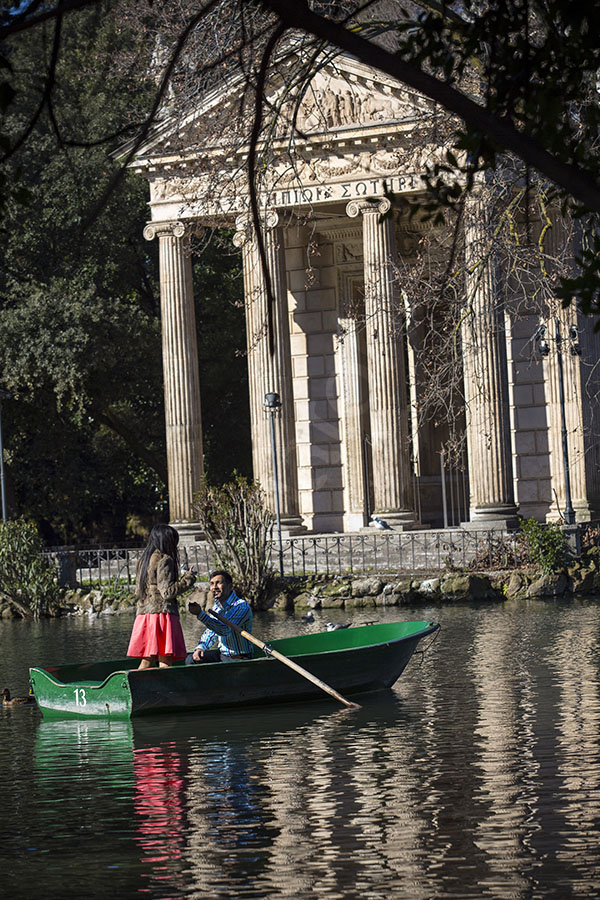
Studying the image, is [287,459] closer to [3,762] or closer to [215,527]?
[215,527]

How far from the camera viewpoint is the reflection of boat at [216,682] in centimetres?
1691

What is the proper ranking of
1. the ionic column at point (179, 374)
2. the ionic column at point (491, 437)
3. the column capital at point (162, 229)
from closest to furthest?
1. the ionic column at point (491, 437)
2. the column capital at point (162, 229)
3. the ionic column at point (179, 374)

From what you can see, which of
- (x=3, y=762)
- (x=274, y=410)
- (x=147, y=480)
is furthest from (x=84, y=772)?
(x=147, y=480)

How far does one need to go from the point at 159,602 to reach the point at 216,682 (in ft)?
4.04

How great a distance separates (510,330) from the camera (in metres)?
39.7

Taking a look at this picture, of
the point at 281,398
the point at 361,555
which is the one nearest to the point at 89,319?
the point at 281,398

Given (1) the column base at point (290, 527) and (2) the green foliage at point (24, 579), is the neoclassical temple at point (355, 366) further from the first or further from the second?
(2) the green foliage at point (24, 579)

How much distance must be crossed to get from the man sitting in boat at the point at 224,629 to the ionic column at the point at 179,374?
67.9ft

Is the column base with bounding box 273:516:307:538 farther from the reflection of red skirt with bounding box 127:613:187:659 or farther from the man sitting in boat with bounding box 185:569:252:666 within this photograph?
the reflection of red skirt with bounding box 127:613:187:659

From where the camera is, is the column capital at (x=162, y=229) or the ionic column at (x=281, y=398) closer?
the ionic column at (x=281, y=398)

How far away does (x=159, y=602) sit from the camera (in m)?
17.6

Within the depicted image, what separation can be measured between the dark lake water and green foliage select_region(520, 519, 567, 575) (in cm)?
1192

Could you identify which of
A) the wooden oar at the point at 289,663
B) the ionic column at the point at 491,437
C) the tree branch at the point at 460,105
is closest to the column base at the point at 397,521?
the ionic column at the point at 491,437

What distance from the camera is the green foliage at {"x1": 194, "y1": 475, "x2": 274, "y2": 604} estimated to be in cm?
3359
